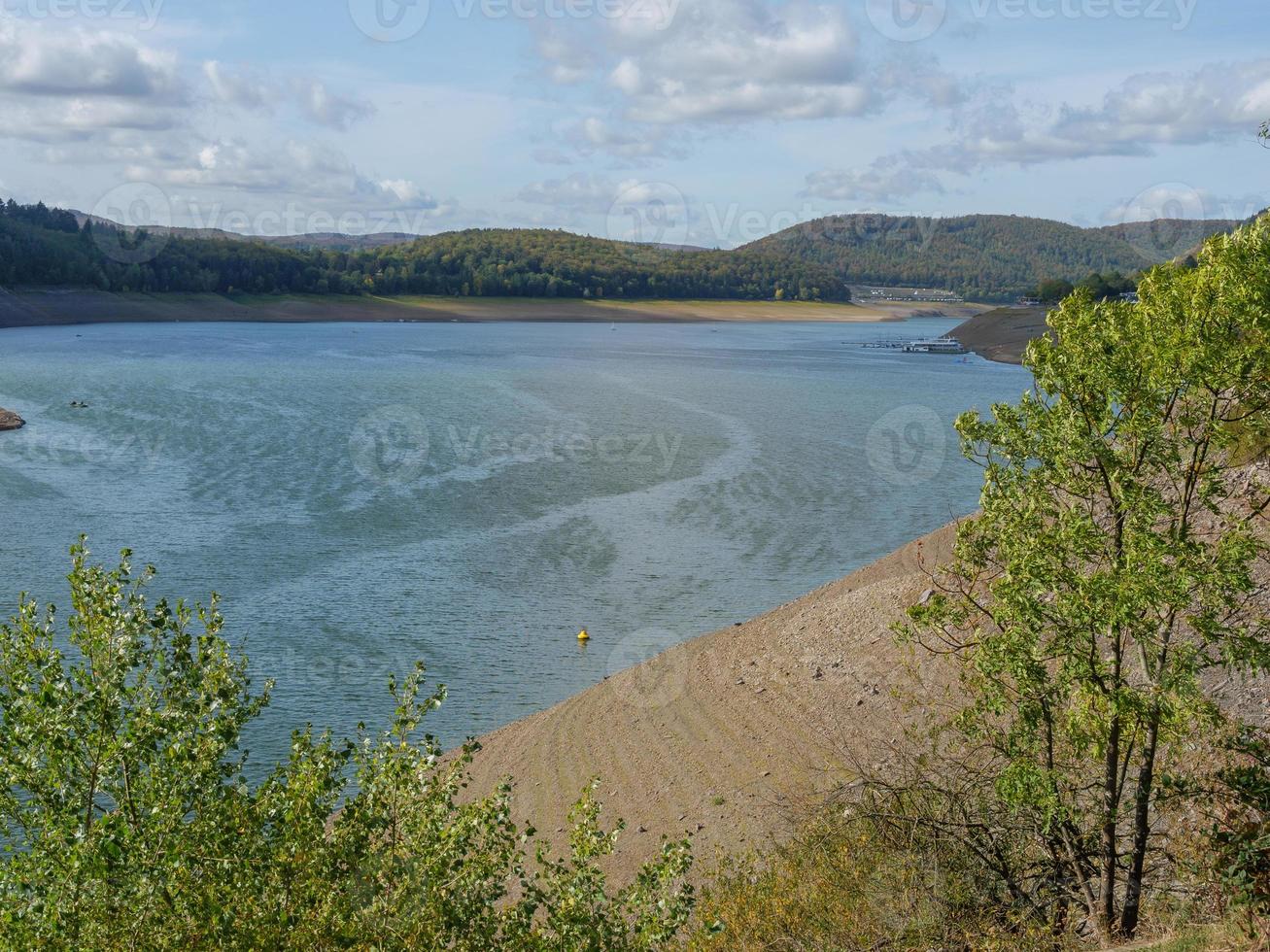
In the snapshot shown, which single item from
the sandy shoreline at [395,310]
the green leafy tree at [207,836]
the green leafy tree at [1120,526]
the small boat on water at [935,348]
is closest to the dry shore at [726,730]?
the green leafy tree at [1120,526]

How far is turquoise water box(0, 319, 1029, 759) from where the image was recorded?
2395 centimetres

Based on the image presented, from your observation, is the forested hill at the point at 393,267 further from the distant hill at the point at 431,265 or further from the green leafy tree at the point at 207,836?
the green leafy tree at the point at 207,836

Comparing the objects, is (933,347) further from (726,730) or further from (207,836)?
(207,836)

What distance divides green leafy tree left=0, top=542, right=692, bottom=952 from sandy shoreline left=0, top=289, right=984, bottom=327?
11462 centimetres

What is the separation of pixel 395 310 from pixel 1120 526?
141 metres

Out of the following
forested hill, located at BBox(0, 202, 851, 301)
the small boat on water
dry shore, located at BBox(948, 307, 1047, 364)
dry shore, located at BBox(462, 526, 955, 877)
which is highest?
forested hill, located at BBox(0, 202, 851, 301)

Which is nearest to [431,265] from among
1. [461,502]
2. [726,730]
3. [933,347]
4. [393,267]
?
[393,267]

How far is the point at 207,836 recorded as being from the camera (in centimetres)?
758

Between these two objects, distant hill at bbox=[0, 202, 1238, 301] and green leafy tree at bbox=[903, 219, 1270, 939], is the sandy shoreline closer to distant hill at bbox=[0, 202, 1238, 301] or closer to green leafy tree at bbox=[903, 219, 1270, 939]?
distant hill at bbox=[0, 202, 1238, 301]

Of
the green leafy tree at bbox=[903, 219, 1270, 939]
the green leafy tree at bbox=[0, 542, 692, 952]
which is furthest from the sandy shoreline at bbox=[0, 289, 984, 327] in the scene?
the green leafy tree at bbox=[903, 219, 1270, 939]

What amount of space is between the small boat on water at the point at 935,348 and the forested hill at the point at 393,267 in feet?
200

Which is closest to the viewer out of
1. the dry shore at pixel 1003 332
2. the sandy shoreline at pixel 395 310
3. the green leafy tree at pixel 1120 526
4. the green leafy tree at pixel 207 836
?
the green leafy tree at pixel 207 836

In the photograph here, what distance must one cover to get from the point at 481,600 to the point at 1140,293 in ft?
63.1

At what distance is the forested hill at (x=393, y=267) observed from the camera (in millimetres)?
125688
